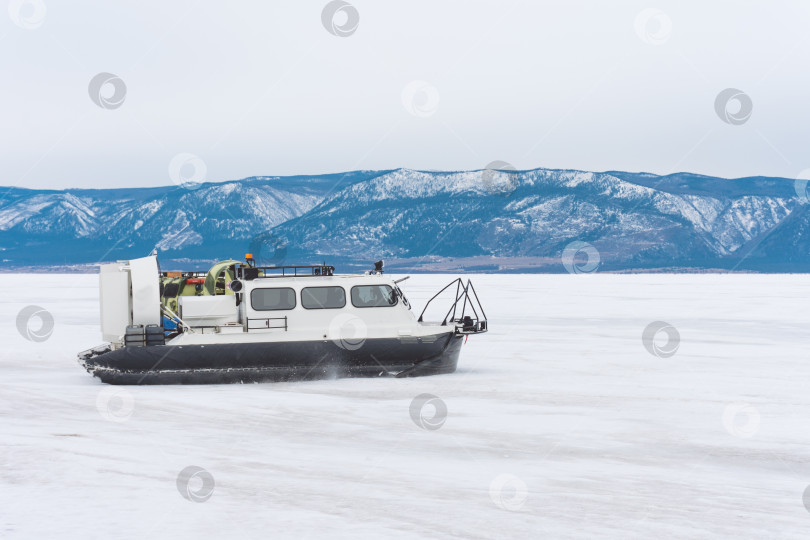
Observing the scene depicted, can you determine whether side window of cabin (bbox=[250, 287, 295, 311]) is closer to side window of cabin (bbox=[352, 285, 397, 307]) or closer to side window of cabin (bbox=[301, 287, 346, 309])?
side window of cabin (bbox=[301, 287, 346, 309])

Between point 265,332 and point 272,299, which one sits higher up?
point 272,299

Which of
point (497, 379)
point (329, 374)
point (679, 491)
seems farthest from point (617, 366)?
point (679, 491)

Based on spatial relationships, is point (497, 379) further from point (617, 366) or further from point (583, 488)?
point (583, 488)

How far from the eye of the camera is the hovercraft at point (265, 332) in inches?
591

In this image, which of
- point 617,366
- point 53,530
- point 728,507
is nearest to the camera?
point 53,530

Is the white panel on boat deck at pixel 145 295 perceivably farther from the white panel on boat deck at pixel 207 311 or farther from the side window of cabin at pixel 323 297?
the side window of cabin at pixel 323 297

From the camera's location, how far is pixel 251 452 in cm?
979

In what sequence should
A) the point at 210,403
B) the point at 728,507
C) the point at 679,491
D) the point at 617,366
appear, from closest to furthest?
the point at 728,507
the point at 679,491
the point at 210,403
the point at 617,366

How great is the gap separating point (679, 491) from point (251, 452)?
15.0ft

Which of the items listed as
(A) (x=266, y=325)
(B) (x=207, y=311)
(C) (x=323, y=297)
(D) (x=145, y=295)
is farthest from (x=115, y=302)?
(C) (x=323, y=297)

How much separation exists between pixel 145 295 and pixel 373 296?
4040 mm

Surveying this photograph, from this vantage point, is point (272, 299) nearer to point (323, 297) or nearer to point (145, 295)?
point (323, 297)

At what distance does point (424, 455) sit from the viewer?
9.72 m

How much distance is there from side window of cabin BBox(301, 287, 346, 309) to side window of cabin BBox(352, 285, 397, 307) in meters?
0.24
